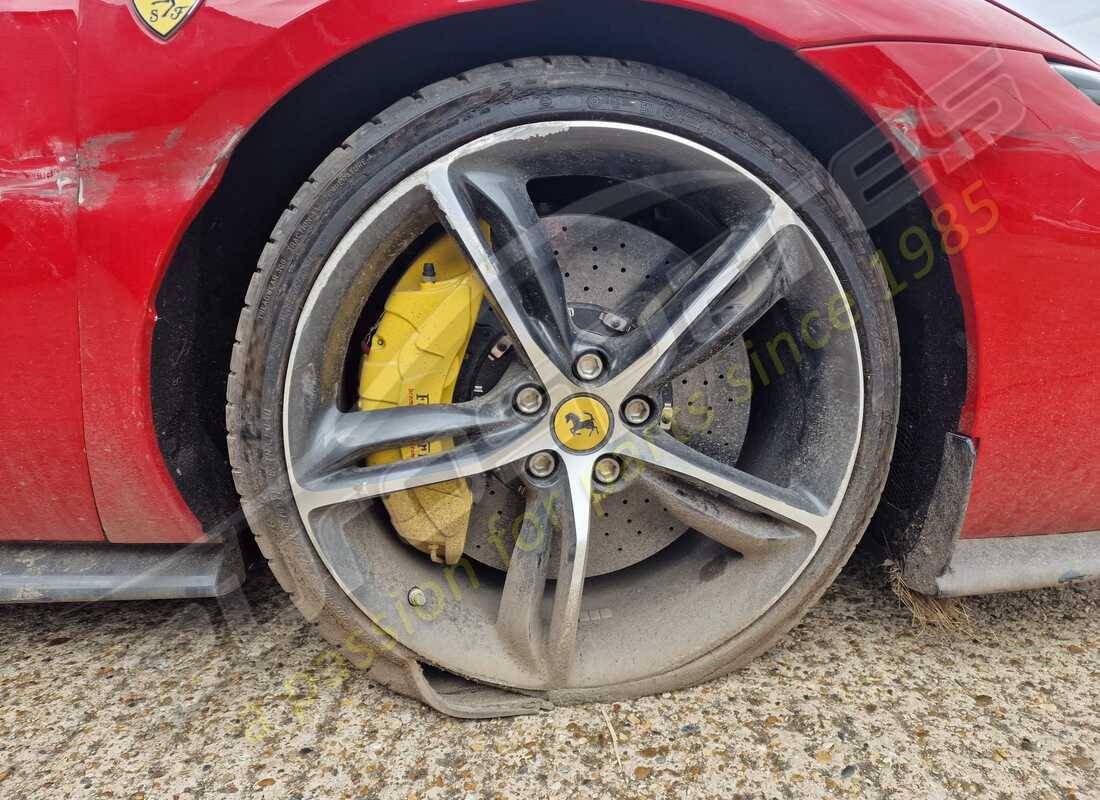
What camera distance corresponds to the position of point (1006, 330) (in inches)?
48.5

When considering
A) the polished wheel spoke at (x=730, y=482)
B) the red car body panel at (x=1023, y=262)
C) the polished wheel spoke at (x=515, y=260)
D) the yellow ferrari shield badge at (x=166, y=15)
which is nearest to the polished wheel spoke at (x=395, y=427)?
the polished wheel spoke at (x=515, y=260)

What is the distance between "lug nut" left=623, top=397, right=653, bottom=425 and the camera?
1.26 metres

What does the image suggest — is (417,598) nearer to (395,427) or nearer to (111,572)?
(395,427)

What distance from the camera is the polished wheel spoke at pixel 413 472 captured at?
1.22 meters

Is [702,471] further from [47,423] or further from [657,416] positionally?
[47,423]

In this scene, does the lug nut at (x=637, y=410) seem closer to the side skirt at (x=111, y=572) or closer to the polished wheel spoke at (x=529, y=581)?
the polished wheel spoke at (x=529, y=581)

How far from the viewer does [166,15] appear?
42.2 inches

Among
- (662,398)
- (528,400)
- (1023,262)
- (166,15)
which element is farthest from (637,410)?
(166,15)

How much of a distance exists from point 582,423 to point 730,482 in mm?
292

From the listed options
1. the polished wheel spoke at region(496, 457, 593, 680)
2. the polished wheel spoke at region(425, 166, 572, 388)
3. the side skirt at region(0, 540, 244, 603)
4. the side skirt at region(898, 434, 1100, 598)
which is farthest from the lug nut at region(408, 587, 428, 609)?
the side skirt at region(898, 434, 1100, 598)

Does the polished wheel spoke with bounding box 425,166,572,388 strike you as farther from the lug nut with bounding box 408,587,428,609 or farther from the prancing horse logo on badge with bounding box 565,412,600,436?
the lug nut with bounding box 408,587,428,609

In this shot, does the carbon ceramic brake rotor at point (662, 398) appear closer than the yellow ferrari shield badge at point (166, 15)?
No

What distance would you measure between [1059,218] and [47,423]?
5.80 feet

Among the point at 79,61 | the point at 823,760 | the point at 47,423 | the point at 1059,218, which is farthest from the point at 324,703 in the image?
the point at 1059,218
